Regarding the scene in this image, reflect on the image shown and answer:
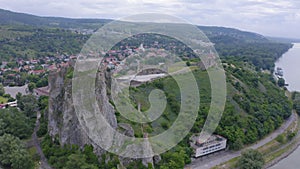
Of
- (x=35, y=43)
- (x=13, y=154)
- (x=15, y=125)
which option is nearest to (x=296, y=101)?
(x=15, y=125)

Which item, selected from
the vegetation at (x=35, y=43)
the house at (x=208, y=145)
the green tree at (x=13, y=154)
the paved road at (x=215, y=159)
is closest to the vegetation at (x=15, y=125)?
the green tree at (x=13, y=154)

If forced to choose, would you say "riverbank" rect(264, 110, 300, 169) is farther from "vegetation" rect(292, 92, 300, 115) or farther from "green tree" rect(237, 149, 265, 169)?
"vegetation" rect(292, 92, 300, 115)

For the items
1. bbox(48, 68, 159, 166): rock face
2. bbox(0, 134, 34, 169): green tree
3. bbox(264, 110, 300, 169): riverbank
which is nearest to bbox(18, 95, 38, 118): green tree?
bbox(0, 134, 34, 169): green tree

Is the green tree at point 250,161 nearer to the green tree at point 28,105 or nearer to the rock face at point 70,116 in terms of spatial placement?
the rock face at point 70,116

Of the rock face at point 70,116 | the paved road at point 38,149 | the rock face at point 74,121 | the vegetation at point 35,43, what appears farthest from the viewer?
the vegetation at point 35,43

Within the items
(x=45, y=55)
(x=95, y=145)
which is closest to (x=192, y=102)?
(x=95, y=145)

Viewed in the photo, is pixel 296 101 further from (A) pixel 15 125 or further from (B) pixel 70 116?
(A) pixel 15 125
